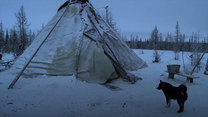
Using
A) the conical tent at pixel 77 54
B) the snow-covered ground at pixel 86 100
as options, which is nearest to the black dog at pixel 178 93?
the snow-covered ground at pixel 86 100

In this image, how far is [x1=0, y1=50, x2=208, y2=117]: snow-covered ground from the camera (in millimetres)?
3064

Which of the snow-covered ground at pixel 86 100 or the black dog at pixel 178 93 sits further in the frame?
the snow-covered ground at pixel 86 100

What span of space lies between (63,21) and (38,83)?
12.4 ft

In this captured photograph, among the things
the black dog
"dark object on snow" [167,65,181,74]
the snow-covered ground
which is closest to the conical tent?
the snow-covered ground

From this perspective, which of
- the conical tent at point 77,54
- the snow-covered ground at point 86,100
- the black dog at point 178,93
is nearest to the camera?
the black dog at point 178,93

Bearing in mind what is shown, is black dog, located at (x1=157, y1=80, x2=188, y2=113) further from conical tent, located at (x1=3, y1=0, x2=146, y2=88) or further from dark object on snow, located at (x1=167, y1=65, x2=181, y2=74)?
dark object on snow, located at (x1=167, y1=65, x2=181, y2=74)

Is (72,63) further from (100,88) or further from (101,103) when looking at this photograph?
(101,103)

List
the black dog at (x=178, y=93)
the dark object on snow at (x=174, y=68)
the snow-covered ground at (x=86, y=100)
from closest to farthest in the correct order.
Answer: the black dog at (x=178, y=93), the snow-covered ground at (x=86, y=100), the dark object on snow at (x=174, y=68)

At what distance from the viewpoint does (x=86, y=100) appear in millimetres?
3777

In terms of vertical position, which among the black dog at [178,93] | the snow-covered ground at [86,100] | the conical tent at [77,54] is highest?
the conical tent at [77,54]

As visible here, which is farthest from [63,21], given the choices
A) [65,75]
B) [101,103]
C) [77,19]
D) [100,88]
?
[101,103]

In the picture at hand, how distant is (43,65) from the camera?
5.78 meters

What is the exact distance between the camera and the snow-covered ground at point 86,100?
10.1ft

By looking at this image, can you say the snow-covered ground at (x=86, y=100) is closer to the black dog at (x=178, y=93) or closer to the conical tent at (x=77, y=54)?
the black dog at (x=178, y=93)
